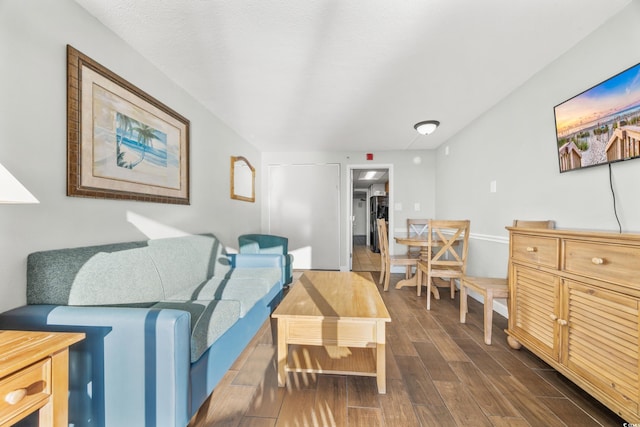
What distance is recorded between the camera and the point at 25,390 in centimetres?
77

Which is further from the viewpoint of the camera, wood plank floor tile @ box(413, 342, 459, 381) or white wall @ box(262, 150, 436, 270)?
white wall @ box(262, 150, 436, 270)

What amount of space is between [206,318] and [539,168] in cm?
283

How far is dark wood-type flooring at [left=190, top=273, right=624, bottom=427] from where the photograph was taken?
1296mm

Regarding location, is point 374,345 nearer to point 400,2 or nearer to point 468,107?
point 400,2

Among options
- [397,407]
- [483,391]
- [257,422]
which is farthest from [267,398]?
[483,391]

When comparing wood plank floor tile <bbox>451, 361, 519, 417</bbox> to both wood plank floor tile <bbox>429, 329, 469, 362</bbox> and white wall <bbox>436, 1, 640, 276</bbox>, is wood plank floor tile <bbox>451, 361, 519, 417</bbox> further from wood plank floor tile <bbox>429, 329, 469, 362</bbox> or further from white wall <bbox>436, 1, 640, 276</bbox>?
white wall <bbox>436, 1, 640, 276</bbox>

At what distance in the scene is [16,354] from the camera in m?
0.77

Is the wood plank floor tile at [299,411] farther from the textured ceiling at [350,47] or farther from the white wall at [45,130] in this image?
the textured ceiling at [350,47]

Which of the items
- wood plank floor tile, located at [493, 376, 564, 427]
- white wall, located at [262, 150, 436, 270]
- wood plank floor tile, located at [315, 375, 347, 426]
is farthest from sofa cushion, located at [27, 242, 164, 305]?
white wall, located at [262, 150, 436, 270]

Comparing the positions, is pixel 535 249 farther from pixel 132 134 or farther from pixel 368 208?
pixel 368 208


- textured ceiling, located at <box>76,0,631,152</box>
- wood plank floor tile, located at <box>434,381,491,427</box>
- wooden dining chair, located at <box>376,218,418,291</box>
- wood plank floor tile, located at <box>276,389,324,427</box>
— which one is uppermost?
textured ceiling, located at <box>76,0,631,152</box>

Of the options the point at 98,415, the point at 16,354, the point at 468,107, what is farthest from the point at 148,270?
the point at 468,107

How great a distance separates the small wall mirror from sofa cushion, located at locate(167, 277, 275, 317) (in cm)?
164

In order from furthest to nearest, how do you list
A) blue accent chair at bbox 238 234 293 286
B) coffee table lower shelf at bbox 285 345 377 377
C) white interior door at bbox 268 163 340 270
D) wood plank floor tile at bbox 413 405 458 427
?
white interior door at bbox 268 163 340 270 < blue accent chair at bbox 238 234 293 286 < coffee table lower shelf at bbox 285 345 377 377 < wood plank floor tile at bbox 413 405 458 427
